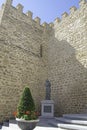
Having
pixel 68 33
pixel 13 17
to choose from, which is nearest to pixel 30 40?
pixel 13 17

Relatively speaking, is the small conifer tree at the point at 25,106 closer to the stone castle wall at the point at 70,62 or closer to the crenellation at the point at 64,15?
the stone castle wall at the point at 70,62

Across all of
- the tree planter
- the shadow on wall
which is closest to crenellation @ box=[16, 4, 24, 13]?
the shadow on wall

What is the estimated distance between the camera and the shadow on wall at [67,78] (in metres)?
9.81

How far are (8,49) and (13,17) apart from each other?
243 cm

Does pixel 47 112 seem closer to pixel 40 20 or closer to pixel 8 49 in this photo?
pixel 8 49

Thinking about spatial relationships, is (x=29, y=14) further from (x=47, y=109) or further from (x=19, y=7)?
(x=47, y=109)

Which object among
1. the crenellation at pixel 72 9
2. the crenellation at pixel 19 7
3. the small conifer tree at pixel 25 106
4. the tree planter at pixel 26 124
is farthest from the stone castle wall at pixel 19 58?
the tree planter at pixel 26 124

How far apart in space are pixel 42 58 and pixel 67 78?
107 inches

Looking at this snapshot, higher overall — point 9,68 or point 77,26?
point 77,26

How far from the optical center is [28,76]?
11.1 m

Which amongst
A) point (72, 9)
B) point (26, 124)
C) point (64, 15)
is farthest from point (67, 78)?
point (26, 124)

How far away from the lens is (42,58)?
1255 cm

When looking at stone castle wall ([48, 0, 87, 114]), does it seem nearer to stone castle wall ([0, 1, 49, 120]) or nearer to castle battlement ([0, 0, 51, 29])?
stone castle wall ([0, 1, 49, 120])

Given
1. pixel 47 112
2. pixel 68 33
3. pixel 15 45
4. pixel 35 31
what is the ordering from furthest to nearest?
pixel 35 31, pixel 68 33, pixel 15 45, pixel 47 112
